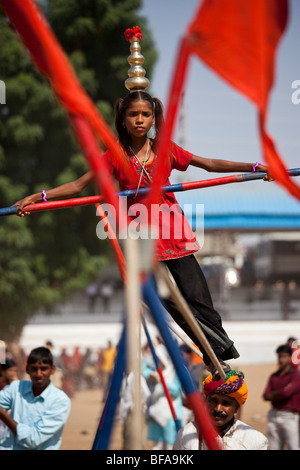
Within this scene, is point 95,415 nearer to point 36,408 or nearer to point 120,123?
point 36,408

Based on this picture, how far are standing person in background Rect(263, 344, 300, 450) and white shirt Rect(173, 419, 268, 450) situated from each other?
3.94m

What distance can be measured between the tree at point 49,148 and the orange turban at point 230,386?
39.6ft

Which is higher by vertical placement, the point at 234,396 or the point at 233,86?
the point at 233,86

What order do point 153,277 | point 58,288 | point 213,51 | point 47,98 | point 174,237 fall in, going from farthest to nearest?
1. point 58,288
2. point 47,98
3. point 174,237
4. point 153,277
5. point 213,51

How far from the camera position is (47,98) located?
50.1 feet

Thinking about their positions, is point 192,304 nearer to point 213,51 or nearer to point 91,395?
point 213,51

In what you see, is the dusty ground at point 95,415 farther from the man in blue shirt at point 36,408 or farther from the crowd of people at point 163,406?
the man in blue shirt at point 36,408

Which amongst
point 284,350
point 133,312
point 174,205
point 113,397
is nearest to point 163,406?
point 284,350

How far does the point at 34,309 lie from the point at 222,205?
5.43 metres

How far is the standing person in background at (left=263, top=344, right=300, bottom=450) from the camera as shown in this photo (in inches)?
291

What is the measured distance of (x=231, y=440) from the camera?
3545 millimetres

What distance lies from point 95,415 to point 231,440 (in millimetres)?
10406

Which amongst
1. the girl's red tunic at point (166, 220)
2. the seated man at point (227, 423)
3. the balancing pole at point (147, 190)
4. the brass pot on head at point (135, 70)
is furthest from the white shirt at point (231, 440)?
the brass pot on head at point (135, 70)

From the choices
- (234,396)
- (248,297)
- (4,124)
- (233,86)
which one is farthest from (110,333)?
(233,86)
